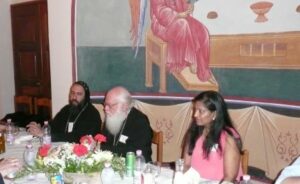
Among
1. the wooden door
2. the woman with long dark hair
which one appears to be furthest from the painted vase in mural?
the wooden door

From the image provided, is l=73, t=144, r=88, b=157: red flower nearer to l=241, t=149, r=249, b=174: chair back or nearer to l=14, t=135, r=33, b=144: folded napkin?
l=241, t=149, r=249, b=174: chair back

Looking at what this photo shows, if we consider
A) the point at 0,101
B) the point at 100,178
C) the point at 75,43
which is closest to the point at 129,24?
the point at 75,43

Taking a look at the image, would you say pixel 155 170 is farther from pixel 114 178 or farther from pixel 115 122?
pixel 115 122

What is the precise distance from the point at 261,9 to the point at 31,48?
3894 millimetres

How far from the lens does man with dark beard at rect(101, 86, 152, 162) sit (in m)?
3.38

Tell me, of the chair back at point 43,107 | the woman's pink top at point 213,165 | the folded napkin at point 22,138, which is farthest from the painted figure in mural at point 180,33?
the chair back at point 43,107

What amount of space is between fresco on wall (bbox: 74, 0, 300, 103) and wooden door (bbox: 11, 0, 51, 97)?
45.5 inches

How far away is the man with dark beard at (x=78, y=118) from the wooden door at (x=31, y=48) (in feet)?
5.63

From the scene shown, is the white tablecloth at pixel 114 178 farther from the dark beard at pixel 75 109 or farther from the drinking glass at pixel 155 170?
the dark beard at pixel 75 109

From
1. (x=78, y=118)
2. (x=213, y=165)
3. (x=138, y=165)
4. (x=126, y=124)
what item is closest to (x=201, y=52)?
(x=126, y=124)

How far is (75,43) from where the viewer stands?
5012 millimetres

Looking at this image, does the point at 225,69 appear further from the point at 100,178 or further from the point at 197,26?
the point at 100,178

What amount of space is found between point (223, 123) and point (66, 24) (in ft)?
10.1

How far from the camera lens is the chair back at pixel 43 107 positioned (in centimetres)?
594
